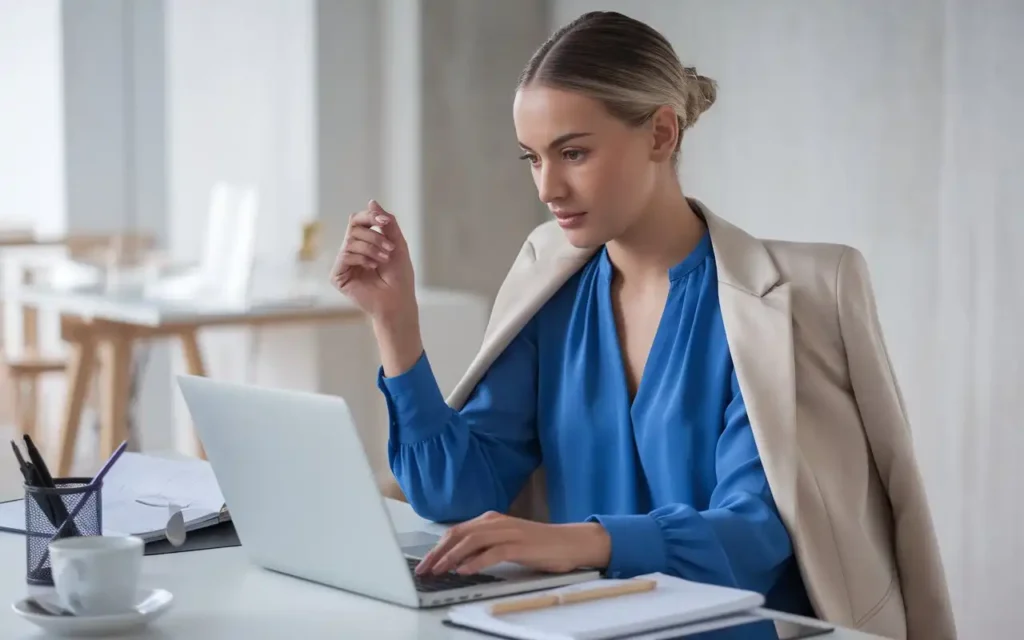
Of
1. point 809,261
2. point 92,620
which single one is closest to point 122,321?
point 809,261

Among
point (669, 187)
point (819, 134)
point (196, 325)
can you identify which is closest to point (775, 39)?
point (819, 134)

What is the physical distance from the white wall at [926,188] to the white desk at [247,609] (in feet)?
8.32

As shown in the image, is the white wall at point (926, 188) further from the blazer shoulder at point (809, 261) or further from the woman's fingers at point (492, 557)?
the woman's fingers at point (492, 557)

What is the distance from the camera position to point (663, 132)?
171cm

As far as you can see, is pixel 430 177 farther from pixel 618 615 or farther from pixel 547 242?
pixel 618 615

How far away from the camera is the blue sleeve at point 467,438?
1.69 meters

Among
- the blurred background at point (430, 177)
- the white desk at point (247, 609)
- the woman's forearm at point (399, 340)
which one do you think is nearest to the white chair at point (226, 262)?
the blurred background at point (430, 177)

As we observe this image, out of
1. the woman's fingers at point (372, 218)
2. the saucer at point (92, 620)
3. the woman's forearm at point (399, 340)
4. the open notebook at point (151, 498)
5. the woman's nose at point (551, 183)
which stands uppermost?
the woman's nose at point (551, 183)

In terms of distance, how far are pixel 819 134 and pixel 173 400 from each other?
2.89m

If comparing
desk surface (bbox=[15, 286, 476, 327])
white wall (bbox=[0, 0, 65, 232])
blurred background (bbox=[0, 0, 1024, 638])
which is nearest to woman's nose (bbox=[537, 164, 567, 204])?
blurred background (bbox=[0, 0, 1024, 638])

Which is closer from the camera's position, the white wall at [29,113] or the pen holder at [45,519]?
the pen holder at [45,519]

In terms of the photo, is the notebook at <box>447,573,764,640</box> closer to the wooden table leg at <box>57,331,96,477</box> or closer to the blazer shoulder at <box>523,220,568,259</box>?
the blazer shoulder at <box>523,220,568,259</box>

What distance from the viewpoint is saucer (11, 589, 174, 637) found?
1.12 meters

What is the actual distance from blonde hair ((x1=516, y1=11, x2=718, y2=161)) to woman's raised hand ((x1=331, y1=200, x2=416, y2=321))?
0.24m
